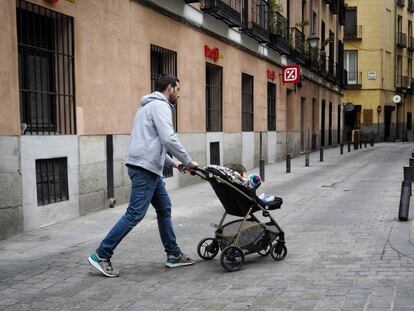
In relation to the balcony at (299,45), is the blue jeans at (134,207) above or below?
below

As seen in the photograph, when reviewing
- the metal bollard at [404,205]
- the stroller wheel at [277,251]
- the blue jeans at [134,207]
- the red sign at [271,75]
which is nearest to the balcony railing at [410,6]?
the red sign at [271,75]

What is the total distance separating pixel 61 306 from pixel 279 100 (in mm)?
18105

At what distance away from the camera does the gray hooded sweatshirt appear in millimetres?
4977

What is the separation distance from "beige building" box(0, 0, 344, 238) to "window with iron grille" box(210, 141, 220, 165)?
80 mm

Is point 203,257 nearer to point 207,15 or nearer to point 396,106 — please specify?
point 207,15

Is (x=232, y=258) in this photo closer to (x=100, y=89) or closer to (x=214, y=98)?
(x=100, y=89)

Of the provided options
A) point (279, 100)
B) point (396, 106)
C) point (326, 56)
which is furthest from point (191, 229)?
point (396, 106)

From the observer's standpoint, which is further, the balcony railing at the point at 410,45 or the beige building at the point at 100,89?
the balcony railing at the point at 410,45

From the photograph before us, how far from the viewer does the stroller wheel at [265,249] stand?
5.60 m

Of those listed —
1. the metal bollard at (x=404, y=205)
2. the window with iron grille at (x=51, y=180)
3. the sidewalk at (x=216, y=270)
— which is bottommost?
the sidewalk at (x=216, y=270)

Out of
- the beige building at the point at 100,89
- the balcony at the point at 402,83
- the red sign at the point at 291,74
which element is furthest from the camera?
the balcony at the point at 402,83

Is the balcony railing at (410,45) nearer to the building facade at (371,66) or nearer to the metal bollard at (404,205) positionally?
the building facade at (371,66)

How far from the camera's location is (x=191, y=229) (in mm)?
7492

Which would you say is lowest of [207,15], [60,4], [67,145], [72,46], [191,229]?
[191,229]
